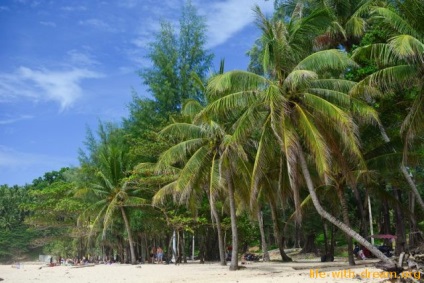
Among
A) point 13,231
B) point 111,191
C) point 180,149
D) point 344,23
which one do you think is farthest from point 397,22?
point 13,231

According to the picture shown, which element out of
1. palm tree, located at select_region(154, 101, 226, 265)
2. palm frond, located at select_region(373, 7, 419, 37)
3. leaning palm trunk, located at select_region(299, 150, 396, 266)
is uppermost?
palm frond, located at select_region(373, 7, 419, 37)

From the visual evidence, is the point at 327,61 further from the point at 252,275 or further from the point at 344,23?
the point at 344,23

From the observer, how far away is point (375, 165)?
17.6m

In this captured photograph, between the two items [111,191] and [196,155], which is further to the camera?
[111,191]

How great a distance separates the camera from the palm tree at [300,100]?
13.6m

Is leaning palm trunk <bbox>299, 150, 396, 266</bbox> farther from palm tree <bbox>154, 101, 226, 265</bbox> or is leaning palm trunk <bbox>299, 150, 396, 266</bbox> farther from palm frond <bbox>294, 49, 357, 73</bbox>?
palm tree <bbox>154, 101, 226, 265</bbox>

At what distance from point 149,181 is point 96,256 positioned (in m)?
41.5

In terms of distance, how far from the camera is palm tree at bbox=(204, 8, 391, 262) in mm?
13586

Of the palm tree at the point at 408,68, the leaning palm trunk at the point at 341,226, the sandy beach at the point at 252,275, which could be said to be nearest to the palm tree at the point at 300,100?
the leaning palm trunk at the point at 341,226

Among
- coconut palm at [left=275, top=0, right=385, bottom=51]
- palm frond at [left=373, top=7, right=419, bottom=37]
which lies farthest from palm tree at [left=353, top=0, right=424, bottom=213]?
→ coconut palm at [left=275, top=0, right=385, bottom=51]

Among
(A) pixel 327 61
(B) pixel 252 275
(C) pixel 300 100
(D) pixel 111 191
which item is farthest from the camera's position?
(D) pixel 111 191

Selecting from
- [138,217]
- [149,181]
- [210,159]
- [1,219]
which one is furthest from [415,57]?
[1,219]

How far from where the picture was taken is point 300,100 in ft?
49.4

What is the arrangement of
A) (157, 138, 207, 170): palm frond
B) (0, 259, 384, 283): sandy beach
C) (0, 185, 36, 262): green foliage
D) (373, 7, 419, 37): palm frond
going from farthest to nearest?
(0, 185, 36, 262): green foliage < (157, 138, 207, 170): palm frond < (373, 7, 419, 37): palm frond < (0, 259, 384, 283): sandy beach
